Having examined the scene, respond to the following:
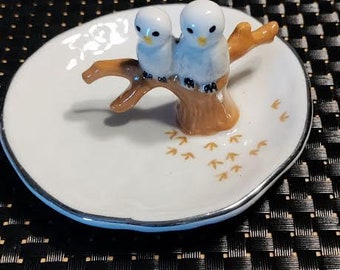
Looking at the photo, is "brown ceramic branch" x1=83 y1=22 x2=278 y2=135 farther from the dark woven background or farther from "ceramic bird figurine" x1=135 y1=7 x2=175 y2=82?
the dark woven background

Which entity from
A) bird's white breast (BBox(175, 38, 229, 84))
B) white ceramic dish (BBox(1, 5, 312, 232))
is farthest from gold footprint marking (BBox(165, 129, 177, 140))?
bird's white breast (BBox(175, 38, 229, 84))

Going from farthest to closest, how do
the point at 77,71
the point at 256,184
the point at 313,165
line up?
the point at 77,71, the point at 313,165, the point at 256,184

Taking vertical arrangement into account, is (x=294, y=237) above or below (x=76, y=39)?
below

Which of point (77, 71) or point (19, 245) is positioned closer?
point (19, 245)

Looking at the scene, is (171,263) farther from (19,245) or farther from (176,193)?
(19,245)

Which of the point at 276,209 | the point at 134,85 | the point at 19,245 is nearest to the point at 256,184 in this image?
the point at 276,209

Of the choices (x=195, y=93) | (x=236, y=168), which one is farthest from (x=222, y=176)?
(x=195, y=93)

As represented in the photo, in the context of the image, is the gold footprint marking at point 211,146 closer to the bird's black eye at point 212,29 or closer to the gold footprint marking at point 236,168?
the gold footprint marking at point 236,168
